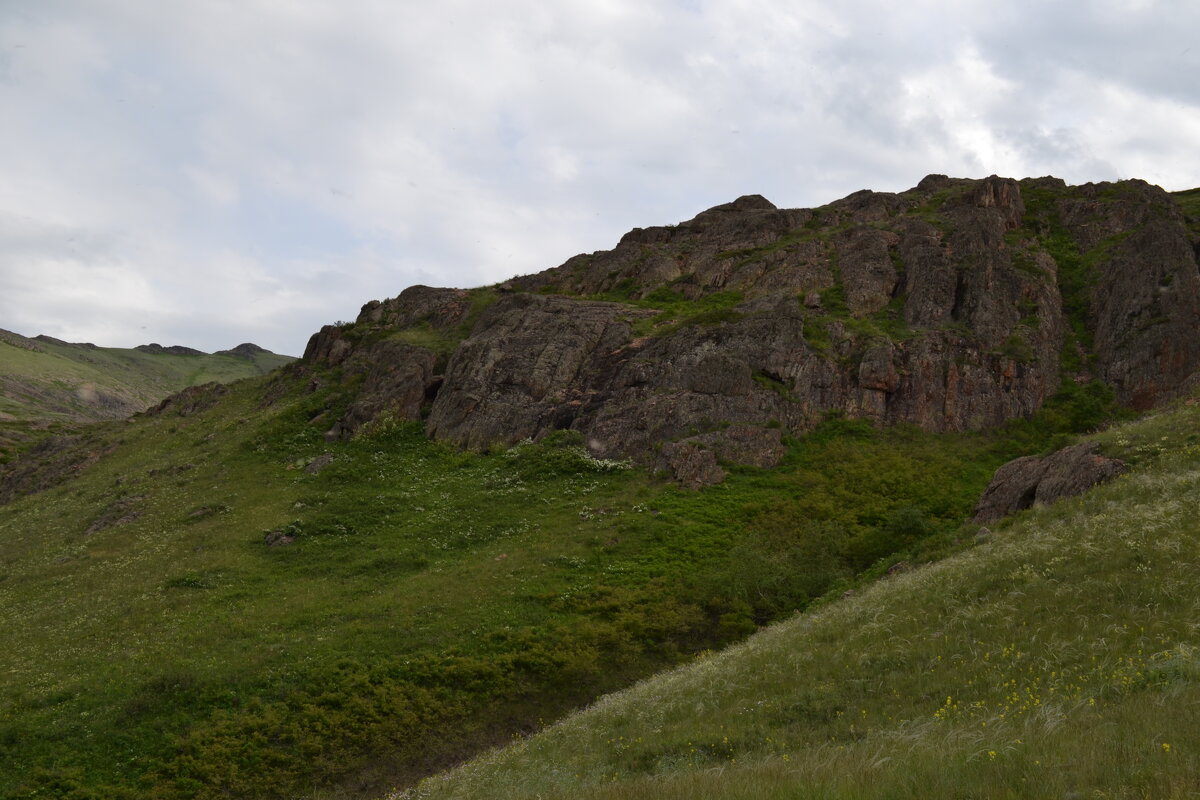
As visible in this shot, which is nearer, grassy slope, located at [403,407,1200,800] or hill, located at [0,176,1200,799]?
grassy slope, located at [403,407,1200,800]

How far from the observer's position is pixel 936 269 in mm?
56406

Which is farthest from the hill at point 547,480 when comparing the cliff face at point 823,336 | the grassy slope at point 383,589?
the cliff face at point 823,336

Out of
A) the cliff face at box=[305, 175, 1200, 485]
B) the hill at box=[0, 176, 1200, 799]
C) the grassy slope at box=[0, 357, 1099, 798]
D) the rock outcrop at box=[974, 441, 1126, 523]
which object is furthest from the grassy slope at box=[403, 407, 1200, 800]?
the cliff face at box=[305, 175, 1200, 485]

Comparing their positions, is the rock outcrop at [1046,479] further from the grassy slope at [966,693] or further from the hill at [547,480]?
the hill at [547,480]

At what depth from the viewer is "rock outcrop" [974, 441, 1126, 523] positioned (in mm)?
23703

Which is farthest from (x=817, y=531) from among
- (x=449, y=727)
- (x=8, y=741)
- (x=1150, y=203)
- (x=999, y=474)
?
(x=1150, y=203)

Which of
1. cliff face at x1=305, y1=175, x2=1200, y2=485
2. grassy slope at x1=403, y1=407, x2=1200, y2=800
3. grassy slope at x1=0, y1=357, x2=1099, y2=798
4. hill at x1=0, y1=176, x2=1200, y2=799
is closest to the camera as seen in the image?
grassy slope at x1=403, y1=407, x2=1200, y2=800

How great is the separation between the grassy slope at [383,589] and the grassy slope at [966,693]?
5.92 metres

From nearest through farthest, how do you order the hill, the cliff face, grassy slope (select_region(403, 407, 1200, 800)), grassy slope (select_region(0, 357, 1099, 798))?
grassy slope (select_region(403, 407, 1200, 800)) < grassy slope (select_region(0, 357, 1099, 798)) < the hill < the cliff face

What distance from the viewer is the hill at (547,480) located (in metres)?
23.6

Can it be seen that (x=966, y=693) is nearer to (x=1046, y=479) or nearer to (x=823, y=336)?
(x=1046, y=479)

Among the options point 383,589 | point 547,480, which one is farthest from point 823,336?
point 383,589

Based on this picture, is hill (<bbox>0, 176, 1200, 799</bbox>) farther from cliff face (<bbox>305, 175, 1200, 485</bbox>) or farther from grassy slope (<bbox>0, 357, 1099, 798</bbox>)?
cliff face (<bbox>305, 175, 1200, 485</bbox>)

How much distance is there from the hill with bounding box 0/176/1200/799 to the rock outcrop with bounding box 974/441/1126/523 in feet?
6.20
